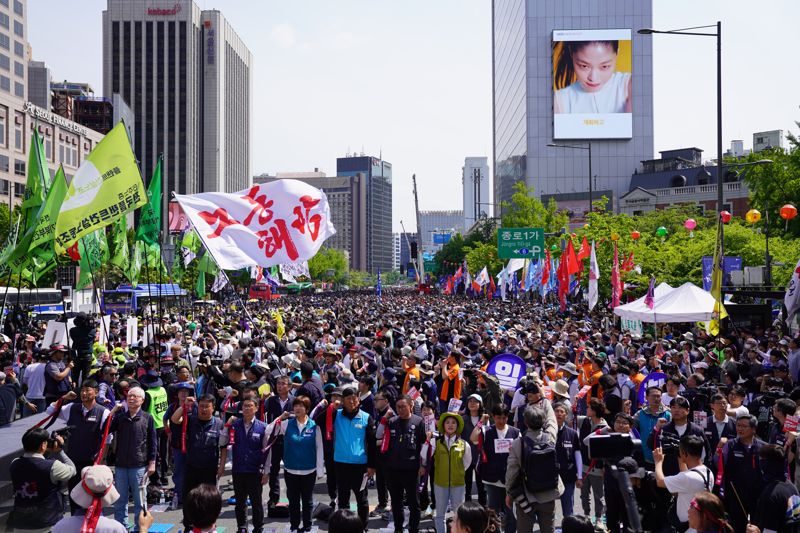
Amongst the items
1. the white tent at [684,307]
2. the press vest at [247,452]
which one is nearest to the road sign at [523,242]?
the white tent at [684,307]

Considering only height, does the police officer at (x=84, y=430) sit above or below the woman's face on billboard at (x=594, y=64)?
below

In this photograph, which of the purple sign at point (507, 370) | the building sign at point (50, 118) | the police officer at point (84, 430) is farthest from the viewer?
the building sign at point (50, 118)

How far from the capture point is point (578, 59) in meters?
93.8

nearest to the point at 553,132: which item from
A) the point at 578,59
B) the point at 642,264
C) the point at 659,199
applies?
the point at 578,59

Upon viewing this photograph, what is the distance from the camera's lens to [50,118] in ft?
275

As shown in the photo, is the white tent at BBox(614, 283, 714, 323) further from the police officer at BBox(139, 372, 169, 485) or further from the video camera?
the police officer at BBox(139, 372, 169, 485)

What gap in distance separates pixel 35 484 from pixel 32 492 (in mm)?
68

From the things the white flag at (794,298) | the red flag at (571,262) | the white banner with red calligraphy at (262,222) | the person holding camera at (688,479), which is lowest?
the person holding camera at (688,479)

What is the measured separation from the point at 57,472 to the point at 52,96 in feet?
383

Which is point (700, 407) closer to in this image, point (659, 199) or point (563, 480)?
point (563, 480)

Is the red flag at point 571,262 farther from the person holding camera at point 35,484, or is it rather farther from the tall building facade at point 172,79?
the tall building facade at point 172,79

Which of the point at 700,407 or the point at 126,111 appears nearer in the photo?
the point at 700,407

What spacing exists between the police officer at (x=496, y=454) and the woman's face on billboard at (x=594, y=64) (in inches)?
3607

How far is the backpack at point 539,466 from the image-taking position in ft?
23.1
